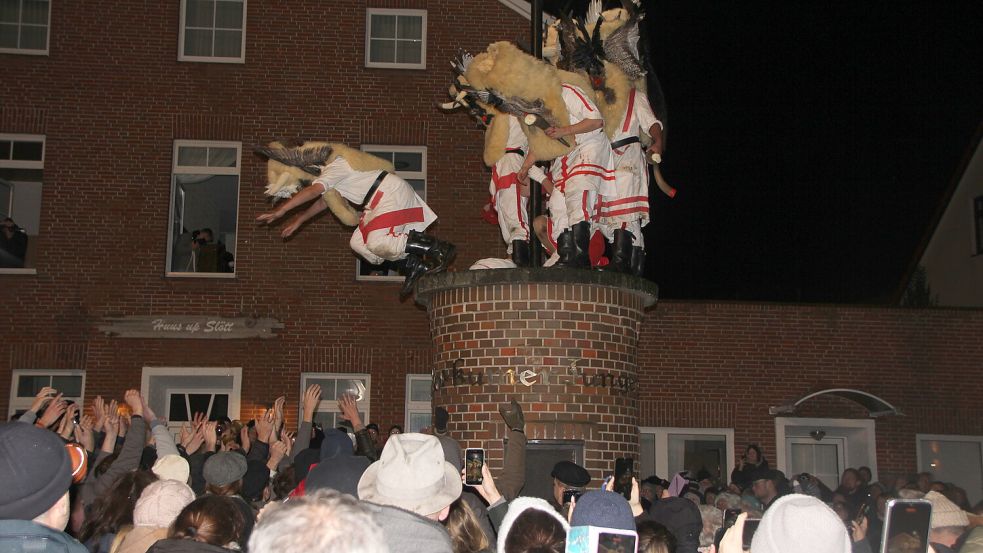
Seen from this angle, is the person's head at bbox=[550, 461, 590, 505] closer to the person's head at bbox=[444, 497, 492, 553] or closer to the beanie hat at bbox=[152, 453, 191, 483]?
the beanie hat at bbox=[152, 453, 191, 483]

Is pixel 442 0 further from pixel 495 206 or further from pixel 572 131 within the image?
pixel 572 131

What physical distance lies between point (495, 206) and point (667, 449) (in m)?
5.93

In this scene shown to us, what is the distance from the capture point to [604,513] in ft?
Answer: 12.4

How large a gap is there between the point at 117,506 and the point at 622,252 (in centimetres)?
678

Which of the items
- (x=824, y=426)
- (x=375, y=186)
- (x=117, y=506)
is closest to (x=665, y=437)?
(x=824, y=426)

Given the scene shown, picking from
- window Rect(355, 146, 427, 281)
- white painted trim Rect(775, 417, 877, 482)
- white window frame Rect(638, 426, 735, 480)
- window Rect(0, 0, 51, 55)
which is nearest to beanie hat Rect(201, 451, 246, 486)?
window Rect(355, 146, 427, 281)

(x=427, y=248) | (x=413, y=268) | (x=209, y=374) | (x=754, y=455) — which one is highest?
(x=427, y=248)

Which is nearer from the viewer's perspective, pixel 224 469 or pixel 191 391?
pixel 224 469

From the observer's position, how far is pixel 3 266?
16172mm

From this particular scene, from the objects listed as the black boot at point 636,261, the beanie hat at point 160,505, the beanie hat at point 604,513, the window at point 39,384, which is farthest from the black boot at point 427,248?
the window at point 39,384

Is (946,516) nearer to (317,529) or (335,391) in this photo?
(317,529)

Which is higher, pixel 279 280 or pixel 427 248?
pixel 279 280

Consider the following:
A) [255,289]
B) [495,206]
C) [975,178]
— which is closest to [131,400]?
[495,206]

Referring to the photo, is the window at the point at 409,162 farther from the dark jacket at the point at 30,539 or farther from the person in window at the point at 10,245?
the dark jacket at the point at 30,539
